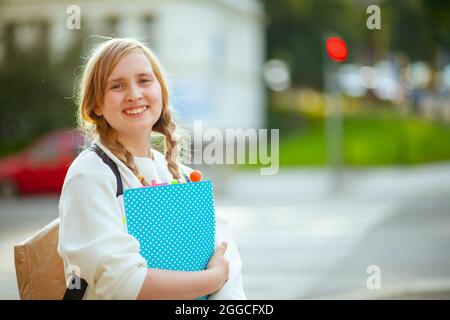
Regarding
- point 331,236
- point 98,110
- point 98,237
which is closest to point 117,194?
point 98,237

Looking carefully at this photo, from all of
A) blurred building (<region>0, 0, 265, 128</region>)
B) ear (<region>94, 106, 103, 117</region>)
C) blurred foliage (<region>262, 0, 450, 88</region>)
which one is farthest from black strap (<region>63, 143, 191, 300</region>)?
blurred foliage (<region>262, 0, 450, 88</region>)

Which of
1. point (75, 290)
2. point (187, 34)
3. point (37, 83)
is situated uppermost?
point (187, 34)

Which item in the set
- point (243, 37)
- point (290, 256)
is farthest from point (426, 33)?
point (243, 37)

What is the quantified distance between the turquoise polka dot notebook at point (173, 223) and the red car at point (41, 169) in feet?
49.6

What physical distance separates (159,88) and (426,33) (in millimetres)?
7921

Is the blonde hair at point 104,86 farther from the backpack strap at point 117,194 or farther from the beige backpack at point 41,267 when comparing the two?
the beige backpack at point 41,267

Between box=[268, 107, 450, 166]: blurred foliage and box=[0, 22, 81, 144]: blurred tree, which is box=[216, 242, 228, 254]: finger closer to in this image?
box=[268, 107, 450, 166]: blurred foliage

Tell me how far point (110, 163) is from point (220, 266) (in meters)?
0.37

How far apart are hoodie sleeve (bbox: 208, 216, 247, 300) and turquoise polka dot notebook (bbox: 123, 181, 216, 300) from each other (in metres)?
0.06

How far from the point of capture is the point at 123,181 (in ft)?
6.00

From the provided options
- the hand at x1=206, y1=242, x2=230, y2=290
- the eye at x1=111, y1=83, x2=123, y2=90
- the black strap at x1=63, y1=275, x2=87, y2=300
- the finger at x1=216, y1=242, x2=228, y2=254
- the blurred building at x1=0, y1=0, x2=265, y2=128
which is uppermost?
the blurred building at x1=0, y1=0, x2=265, y2=128

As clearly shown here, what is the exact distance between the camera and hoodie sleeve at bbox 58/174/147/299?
1.67 metres

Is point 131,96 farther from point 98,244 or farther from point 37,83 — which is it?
point 37,83

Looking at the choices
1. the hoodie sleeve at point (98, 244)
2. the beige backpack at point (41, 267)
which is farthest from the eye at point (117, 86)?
the beige backpack at point (41, 267)
